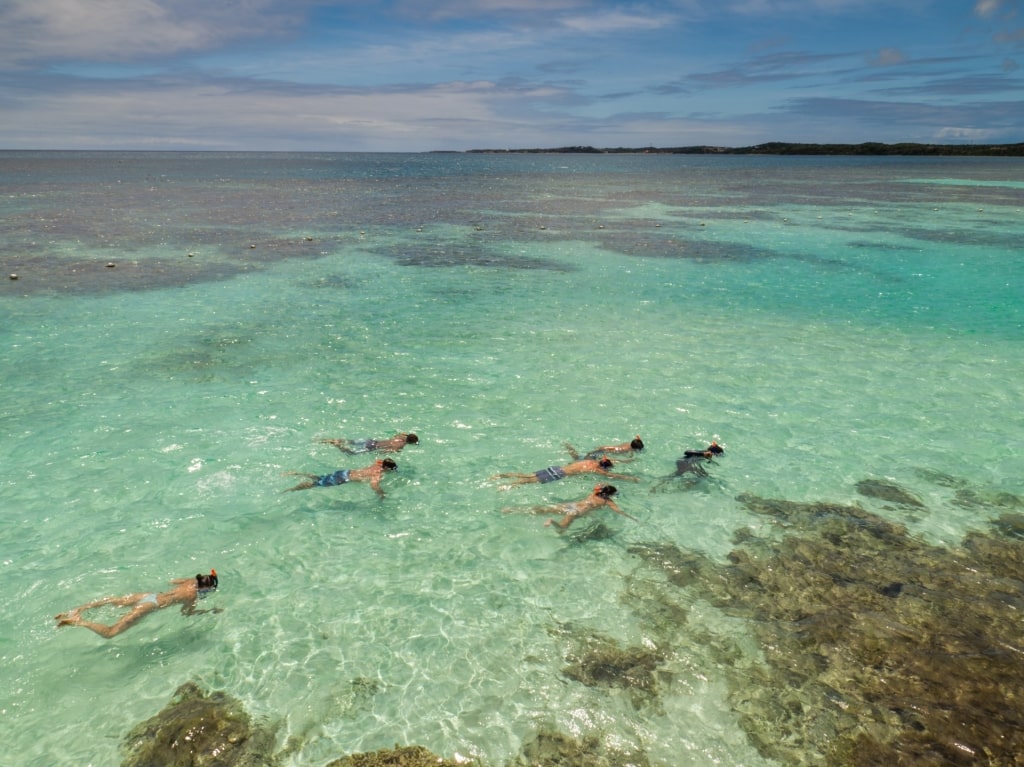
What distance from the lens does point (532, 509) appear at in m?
12.9

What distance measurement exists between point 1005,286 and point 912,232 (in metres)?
20.1

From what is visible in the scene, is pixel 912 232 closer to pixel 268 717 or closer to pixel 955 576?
pixel 955 576

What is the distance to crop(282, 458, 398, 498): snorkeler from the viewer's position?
13448 mm

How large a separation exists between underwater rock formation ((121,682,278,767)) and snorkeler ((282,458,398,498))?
5.48 m

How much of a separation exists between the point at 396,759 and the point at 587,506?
21.1ft

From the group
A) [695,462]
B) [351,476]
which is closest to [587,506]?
[695,462]

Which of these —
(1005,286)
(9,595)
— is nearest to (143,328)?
(9,595)

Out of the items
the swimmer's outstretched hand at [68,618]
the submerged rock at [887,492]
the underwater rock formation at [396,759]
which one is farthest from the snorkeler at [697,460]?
the swimmer's outstretched hand at [68,618]

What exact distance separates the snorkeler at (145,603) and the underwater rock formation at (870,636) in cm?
774

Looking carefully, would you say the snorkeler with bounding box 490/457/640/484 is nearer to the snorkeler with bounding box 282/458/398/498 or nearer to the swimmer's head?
the snorkeler with bounding box 282/458/398/498

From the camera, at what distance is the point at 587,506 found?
12.8 m

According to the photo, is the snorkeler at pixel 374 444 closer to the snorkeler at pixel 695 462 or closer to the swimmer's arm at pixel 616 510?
the swimmer's arm at pixel 616 510

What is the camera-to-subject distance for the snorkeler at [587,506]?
12.7 m

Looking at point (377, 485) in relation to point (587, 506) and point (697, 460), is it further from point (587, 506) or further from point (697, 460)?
point (697, 460)
